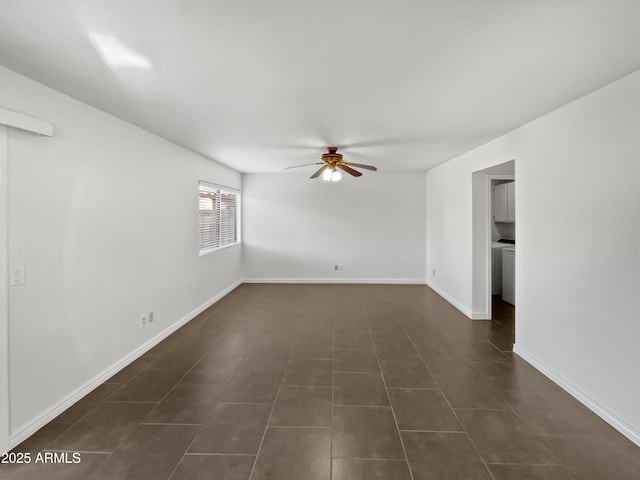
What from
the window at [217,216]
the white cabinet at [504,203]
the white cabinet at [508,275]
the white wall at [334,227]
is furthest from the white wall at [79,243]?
the white cabinet at [504,203]

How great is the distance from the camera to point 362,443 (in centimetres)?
190

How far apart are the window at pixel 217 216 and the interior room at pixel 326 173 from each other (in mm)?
1018

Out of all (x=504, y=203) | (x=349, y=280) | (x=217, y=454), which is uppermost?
(x=504, y=203)

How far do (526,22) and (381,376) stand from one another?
262cm

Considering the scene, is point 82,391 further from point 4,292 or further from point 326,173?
point 326,173

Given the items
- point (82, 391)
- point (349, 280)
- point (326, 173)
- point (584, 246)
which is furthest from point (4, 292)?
point (349, 280)

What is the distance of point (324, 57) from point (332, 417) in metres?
2.33

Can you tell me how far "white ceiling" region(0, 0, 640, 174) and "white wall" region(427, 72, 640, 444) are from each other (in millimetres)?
262

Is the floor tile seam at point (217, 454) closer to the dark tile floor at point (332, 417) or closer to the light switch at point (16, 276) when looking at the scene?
the dark tile floor at point (332, 417)

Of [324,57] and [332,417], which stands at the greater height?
[324,57]

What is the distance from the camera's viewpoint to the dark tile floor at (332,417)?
5.65ft

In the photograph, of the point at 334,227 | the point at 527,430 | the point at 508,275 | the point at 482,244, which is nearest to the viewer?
the point at 527,430

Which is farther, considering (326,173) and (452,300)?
(452,300)

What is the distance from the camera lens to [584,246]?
2328mm
